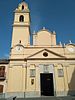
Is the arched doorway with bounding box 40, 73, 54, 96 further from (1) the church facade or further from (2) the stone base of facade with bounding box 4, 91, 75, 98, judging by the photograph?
(2) the stone base of facade with bounding box 4, 91, 75, 98

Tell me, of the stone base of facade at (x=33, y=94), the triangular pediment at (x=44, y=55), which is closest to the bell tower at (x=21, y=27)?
the triangular pediment at (x=44, y=55)

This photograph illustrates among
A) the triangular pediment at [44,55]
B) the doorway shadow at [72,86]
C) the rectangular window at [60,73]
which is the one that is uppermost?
the triangular pediment at [44,55]

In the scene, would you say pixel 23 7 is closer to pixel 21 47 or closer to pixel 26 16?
pixel 26 16

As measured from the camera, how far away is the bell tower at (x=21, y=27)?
31953mm

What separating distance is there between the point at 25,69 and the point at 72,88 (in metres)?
8.78

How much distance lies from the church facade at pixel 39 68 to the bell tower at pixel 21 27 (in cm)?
20

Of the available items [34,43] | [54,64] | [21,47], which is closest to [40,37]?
[34,43]

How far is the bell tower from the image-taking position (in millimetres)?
31953

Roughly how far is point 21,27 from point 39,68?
32.8 feet

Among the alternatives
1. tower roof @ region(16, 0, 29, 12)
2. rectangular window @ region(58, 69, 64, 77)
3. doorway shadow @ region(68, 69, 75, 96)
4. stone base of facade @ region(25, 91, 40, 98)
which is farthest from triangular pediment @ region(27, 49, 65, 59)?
tower roof @ region(16, 0, 29, 12)

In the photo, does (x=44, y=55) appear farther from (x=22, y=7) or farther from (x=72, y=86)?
(x=22, y=7)

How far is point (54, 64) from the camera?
28688 mm

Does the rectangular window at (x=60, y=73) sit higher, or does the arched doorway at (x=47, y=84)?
the rectangular window at (x=60, y=73)

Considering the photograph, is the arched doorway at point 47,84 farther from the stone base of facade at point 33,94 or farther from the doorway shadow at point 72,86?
the doorway shadow at point 72,86
